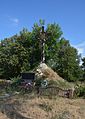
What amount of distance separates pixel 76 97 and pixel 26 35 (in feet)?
123

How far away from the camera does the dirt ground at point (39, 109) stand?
12625mm

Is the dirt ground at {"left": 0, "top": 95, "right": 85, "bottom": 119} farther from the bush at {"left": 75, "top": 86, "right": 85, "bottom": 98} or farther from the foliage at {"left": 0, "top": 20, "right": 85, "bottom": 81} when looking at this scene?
the foliage at {"left": 0, "top": 20, "right": 85, "bottom": 81}

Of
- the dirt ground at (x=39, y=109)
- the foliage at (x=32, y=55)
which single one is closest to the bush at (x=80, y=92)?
the dirt ground at (x=39, y=109)

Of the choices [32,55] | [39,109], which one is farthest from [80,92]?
[32,55]

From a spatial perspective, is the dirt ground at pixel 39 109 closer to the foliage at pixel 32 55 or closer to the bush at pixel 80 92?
the bush at pixel 80 92

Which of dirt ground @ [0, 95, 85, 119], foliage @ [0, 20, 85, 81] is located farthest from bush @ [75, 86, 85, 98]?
foliage @ [0, 20, 85, 81]

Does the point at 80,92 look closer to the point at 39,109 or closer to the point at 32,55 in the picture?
the point at 39,109

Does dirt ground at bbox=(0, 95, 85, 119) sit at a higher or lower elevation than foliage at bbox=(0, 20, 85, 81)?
lower

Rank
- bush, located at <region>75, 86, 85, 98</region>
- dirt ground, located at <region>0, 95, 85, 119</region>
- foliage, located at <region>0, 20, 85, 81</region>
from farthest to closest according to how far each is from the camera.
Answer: foliage, located at <region>0, 20, 85, 81</region>, bush, located at <region>75, 86, 85, 98</region>, dirt ground, located at <region>0, 95, 85, 119</region>

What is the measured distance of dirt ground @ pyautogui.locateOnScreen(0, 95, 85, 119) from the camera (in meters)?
12.6

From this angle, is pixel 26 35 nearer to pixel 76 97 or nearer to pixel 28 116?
pixel 76 97

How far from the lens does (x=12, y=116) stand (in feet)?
40.5

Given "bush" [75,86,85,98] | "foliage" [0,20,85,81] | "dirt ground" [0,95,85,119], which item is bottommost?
"dirt ground" [0,95,85,119]

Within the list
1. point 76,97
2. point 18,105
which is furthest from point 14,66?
point 18,105
